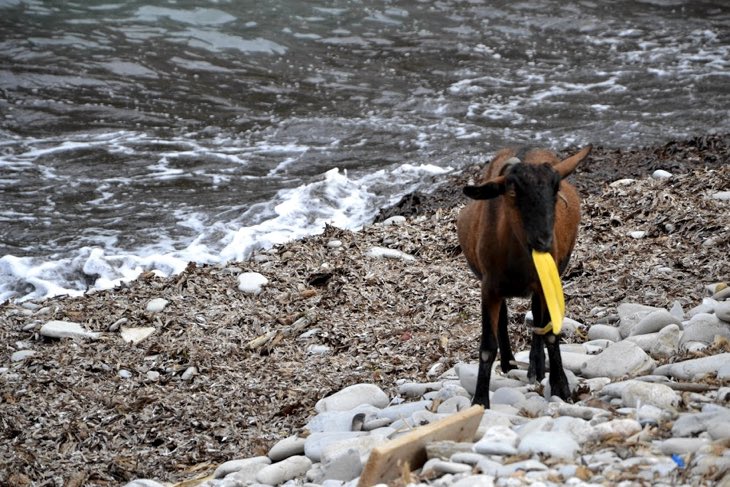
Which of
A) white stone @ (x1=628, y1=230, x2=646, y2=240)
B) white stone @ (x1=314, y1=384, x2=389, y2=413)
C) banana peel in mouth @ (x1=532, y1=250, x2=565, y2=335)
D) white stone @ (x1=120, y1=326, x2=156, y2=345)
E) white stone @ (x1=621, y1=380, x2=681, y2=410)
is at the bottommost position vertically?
white stone @ (x1=120, y1=326, x2=156, y2=345)

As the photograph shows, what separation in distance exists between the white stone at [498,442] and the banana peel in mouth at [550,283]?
0.83 meters

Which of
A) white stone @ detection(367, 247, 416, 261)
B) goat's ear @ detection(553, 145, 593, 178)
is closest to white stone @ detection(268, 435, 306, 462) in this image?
goat's ear @ detection(553, 145, 593, 178)

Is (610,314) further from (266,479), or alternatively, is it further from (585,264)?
(266,479)

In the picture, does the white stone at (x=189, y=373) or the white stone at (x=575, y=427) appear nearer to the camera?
the white stone at (x=575, y=427)

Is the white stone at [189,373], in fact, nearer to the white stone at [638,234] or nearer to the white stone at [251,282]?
the white stone at [251,282]

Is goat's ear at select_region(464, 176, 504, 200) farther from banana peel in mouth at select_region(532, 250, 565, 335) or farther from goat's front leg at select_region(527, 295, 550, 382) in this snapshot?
goat's front leg at select_region(527, 295, 550, 382)

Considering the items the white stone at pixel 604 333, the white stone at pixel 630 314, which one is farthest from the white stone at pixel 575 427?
the white stone at pixel 630 314

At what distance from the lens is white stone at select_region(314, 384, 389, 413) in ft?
21.1

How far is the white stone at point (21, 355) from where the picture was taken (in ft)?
26.3

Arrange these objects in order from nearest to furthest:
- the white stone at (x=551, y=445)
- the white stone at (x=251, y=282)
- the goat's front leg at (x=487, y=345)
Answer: the white stone at (x=551, y=445) < the goat's front leg at (x=487, y=345) < the white stone at (x=251, y=282)

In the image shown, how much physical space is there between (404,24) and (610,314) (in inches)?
581

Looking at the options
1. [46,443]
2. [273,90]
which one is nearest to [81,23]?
[273,90]

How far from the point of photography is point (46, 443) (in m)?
6.84

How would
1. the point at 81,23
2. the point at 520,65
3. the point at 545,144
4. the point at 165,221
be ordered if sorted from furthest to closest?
the point at 81,23 < the point at 520,65 < the point at 545,144 < the point at 165,221
